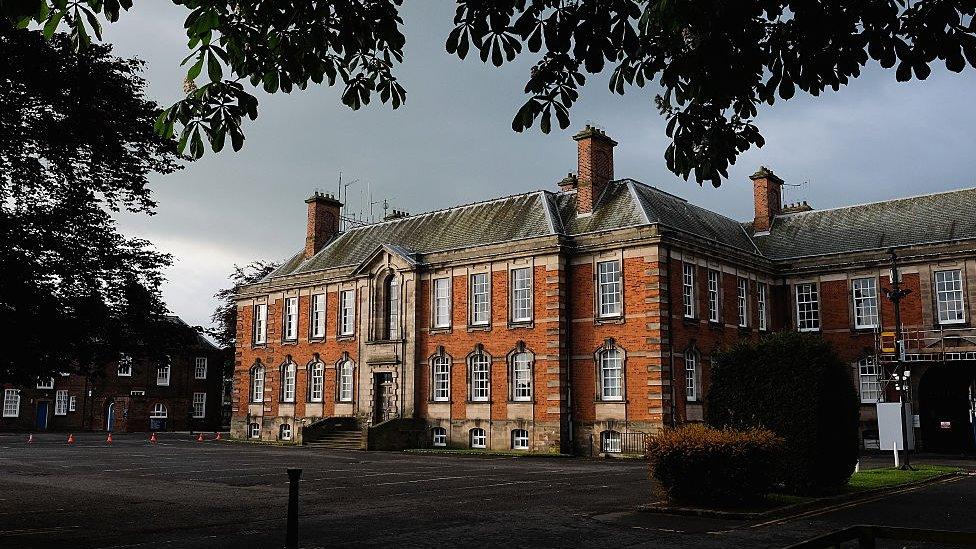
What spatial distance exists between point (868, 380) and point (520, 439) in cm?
1617

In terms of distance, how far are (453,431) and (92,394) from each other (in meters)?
39.2

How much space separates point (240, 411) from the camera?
49.0 metres

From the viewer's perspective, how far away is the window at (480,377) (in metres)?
36.9

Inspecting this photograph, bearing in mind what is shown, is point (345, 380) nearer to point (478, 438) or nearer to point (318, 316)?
point (318, 316)

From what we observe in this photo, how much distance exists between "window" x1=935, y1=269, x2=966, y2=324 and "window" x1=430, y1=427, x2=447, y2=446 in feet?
72.7

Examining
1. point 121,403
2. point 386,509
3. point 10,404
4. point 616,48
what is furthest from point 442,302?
point 10,404

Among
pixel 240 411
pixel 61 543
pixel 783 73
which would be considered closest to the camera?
pixel 783 73

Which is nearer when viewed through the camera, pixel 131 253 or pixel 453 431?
pixel 131 253

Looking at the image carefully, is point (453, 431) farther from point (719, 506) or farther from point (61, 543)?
point (61, 543)

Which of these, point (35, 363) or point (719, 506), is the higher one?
point (35, 363)

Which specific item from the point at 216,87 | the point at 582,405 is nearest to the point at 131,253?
the point at 216,87

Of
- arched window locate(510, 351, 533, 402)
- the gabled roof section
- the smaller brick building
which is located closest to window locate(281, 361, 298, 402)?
arched window locate(510, 351, 533, 402)

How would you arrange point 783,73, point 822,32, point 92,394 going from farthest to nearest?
point 92,394 < point 783,73 < point 822,32

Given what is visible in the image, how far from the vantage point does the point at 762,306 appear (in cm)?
3994
